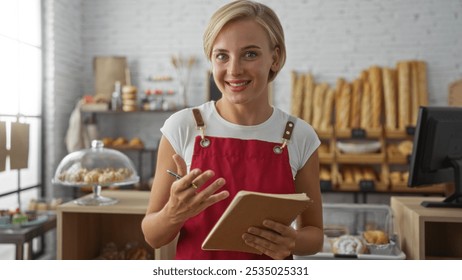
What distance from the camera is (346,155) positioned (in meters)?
3.68

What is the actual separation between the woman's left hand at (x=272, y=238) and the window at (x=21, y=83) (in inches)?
101

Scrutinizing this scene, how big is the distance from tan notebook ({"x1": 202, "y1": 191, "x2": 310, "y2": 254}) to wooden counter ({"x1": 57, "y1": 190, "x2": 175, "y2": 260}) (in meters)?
0.92

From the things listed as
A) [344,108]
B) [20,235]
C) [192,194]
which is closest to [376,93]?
[344,108]

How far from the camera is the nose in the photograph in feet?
3.05

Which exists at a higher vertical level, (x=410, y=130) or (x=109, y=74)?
(x=109, y=74)

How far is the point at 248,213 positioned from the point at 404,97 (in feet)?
10.7

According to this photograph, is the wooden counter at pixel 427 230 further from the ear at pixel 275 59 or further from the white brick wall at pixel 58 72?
the white brick wall at pixel 58 72

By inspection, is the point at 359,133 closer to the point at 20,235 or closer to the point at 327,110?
the point at 327,110

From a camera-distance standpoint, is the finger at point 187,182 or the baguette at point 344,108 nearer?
the finger at point 187,182

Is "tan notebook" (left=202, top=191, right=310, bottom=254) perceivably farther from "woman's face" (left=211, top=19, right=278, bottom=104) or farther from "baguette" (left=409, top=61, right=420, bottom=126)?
"baguette" (left=409, top=61, right=420, bottom=126)

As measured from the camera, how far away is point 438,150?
166cm

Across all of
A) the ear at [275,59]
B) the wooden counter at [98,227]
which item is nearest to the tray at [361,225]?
the wooden counter at [98,227]

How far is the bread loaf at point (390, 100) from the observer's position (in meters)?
3.75

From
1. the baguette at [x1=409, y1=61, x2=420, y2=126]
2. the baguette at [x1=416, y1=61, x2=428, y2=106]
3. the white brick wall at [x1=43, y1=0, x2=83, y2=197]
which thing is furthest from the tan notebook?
the white brick wall at [x1=43, y1=0, x2=83, y2=197]
